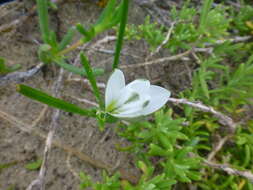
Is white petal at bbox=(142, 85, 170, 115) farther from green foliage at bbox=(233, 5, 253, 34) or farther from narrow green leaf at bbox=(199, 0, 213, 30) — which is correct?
green foliage at bbox=(233, 5, 253, 34)

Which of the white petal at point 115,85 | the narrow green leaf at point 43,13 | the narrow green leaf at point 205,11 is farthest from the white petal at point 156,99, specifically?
the narrow green leaf at point 205,11

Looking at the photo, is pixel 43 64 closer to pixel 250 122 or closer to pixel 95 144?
pixel 95 144

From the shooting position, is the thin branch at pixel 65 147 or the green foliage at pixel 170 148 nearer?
the green foliage at pixel 170 148

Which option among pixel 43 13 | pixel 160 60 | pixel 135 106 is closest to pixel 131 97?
pixel 135 106

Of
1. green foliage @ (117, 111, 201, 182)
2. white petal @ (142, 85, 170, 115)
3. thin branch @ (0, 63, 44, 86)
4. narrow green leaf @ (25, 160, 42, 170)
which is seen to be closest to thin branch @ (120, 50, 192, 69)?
green foliage @ (117, 111, 201, 182)

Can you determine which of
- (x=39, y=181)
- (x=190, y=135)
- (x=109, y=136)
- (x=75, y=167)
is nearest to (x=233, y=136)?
(x=190, y=135)

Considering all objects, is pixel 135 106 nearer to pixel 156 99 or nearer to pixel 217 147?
pixel 156 99

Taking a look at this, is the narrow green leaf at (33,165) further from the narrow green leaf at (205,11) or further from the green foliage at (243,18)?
the green foliage at (243,18)
